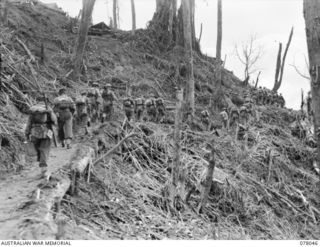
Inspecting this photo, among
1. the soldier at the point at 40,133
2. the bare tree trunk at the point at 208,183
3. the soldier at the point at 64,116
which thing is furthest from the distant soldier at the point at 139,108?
the soldier at the point at 40,133

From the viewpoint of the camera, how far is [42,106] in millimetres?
8328

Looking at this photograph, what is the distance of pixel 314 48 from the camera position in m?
5.56

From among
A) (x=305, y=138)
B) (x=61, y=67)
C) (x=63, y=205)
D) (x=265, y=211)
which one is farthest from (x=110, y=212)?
(x=305, y=138)

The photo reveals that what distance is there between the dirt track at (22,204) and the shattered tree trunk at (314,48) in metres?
3.59

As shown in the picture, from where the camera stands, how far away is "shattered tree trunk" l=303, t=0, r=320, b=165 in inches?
216

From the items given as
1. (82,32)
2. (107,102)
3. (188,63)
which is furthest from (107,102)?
(188,63)

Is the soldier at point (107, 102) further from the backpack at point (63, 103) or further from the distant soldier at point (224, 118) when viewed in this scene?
the distant soldier at point (224, 118)

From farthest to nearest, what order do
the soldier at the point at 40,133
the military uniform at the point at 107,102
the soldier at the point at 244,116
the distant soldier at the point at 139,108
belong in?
the soldier at the point at 244,116 → the distant soldier at the point at 139,108 → the military uniform at the point at 107,102 → the soldier at the point at 40,133

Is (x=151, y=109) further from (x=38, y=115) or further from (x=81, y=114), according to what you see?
(x=38, y=115)

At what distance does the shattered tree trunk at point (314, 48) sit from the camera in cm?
549

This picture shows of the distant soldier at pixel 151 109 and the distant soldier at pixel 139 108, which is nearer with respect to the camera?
the distant soldier at pixel 139 108

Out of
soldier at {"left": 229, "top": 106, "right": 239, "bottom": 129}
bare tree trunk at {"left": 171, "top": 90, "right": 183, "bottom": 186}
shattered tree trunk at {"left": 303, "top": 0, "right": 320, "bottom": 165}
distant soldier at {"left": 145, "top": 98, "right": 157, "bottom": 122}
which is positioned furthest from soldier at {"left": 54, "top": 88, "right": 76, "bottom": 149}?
soldier at {"left": 229, "top": 106, "right": 239, "bottom": 129}

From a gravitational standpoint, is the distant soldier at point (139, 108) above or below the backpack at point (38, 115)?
below

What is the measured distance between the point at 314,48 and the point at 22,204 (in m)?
4.49
